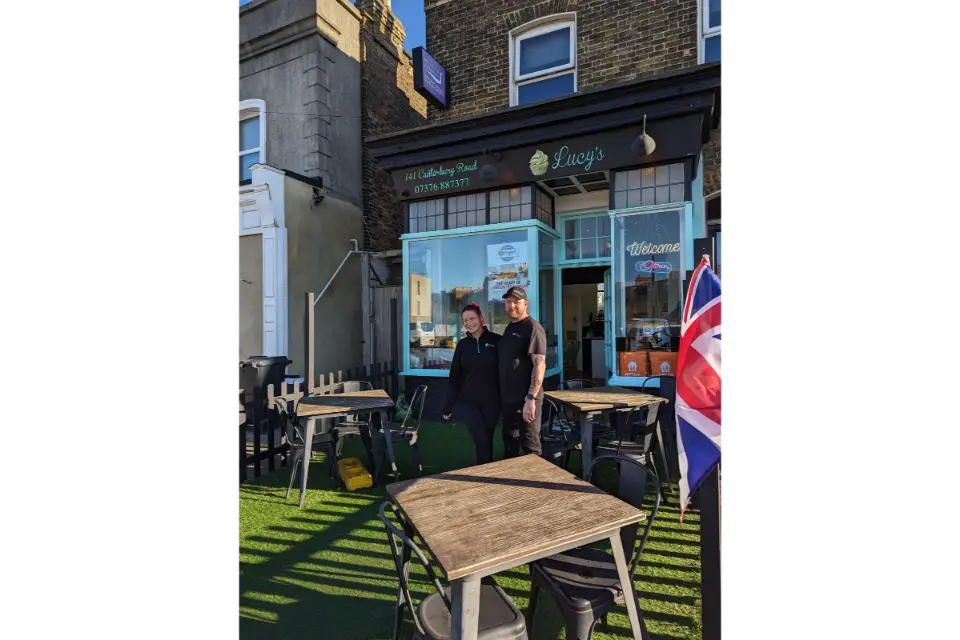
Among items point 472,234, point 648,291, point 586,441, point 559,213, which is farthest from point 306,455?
point 559,213

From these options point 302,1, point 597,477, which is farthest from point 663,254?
point 302,1

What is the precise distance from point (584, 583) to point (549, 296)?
6.74 metres

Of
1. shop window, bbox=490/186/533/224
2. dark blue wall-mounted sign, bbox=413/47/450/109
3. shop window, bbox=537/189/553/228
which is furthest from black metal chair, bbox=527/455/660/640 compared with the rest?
dark blue wall-mounted sign, bbox=413/47/450/109

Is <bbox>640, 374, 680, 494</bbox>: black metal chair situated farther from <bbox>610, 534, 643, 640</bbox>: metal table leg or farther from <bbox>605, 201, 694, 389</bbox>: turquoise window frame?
<bbox>610, 534, 643, 640</bbox>: metal table leg

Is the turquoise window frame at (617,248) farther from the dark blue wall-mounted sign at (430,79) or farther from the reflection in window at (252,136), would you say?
the reflection in window at (252,136)

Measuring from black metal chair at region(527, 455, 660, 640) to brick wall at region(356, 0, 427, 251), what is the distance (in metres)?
9.83

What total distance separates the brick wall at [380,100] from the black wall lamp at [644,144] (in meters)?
5.95

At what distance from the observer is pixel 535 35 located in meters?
9.66

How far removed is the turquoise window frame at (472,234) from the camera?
813 cm

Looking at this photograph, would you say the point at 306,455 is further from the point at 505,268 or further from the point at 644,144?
the point at 644,144

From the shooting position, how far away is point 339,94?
10.4 m

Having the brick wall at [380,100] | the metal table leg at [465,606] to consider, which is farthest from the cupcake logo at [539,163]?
the metal table leg at [465,606]
